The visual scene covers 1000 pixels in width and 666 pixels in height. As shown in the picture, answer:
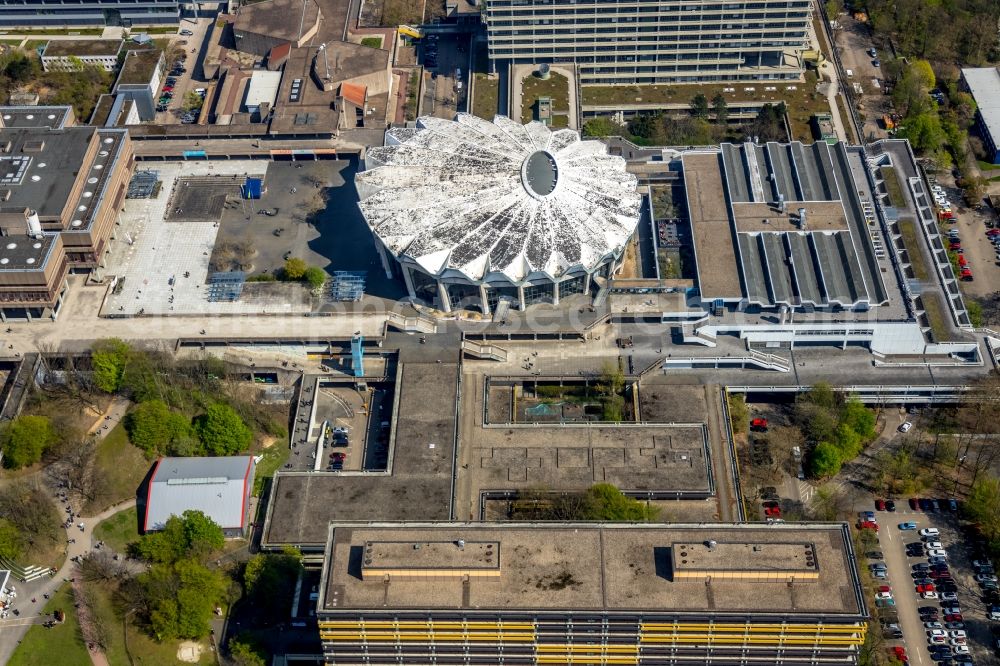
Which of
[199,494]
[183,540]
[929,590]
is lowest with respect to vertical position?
[929,590]

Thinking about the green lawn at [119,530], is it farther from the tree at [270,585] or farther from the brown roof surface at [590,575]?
the brown roof surface at [590,575]

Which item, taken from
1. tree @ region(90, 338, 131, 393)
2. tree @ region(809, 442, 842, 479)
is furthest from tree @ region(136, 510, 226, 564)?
tree @ region(809, 442, 842, 479)

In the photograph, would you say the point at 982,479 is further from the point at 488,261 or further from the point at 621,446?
the point at 488,261

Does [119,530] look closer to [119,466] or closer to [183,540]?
[119,466]

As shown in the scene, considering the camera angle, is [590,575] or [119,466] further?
[119,466]

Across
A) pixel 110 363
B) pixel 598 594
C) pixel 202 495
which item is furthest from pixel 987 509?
pixel 110 363

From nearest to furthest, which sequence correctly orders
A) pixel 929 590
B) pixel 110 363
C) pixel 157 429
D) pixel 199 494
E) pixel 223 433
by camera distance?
pixel 929 590, pixel 199 494, pixel 223 433, pixel 157 429, pixel 110 363

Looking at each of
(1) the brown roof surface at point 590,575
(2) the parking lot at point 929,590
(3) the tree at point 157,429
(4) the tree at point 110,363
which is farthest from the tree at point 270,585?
(2) the parking lot at point 929,590
